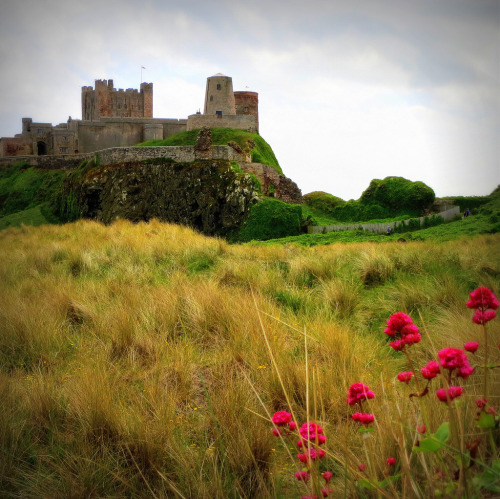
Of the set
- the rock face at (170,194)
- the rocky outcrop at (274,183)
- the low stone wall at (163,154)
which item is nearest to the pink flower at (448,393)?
the rock face at (170,194)

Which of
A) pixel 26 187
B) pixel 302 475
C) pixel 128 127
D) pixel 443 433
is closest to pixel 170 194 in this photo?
pixel 26 187

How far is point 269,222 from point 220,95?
21.6 metres

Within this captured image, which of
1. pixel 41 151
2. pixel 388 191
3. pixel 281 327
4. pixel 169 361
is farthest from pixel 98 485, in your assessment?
pixel 41 151

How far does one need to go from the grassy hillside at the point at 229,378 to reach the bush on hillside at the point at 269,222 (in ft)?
43.0

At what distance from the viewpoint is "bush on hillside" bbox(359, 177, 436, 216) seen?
2417 centimetres

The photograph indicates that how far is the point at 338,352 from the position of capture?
3.38 meters

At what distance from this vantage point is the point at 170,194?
23.2 m

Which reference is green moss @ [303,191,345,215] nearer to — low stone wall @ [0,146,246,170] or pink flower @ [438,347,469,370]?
low stone wall @ [0,146,246,170]

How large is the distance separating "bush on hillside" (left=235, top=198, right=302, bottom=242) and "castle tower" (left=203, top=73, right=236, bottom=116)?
1958 cm

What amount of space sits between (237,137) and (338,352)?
27276mm

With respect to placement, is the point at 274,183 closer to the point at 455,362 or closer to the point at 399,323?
the point at 399,323

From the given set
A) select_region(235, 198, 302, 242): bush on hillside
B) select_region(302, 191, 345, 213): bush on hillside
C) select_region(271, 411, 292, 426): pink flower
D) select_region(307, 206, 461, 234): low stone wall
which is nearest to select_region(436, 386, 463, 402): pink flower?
select_region(271, 411, 292, 426): pink flower

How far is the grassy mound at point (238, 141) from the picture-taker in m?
28.2

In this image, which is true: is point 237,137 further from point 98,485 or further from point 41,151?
point 98,485
